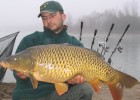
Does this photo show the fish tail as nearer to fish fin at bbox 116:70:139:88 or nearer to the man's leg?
fish fin at bbox 116:70:139:88

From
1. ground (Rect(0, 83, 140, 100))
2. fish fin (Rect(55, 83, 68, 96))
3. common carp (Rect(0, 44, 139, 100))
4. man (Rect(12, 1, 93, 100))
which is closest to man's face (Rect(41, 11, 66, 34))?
man (Rect(12, 1, 93, 100))

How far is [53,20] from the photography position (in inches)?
151

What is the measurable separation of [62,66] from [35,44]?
0.95m

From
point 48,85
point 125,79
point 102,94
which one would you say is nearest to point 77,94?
point 48,85

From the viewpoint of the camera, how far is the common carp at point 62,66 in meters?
3.12

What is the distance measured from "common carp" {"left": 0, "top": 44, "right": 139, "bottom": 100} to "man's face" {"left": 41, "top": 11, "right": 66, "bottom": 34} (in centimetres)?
62

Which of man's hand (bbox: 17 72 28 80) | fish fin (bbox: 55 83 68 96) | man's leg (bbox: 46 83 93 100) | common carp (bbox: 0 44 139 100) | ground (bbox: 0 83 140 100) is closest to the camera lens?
common carp (bbox: 0 44 139 100)

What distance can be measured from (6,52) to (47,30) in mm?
2246

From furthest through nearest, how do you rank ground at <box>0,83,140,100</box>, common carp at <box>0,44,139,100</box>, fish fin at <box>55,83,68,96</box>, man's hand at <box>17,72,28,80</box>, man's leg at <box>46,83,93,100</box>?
ground at <box>0,83,140,100</box> < man's leg at <box>46,83,93,100</box> < man's hand at <box>17,72,28,80</box> < fish fin at <box>55,83,68,96</box> < common carp at <box>0,44,139,100</box>

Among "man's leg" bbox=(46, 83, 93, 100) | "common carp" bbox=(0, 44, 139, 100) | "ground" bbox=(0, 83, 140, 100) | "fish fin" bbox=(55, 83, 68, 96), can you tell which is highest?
"common carp" bbox=(0, 44, 139, 100)

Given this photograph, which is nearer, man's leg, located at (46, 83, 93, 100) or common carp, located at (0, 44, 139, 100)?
common carp, located at (0, 44, 139, 100)

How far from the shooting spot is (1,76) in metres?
5.47

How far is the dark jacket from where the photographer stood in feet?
12.5

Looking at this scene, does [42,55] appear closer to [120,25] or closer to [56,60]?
[56,60]
